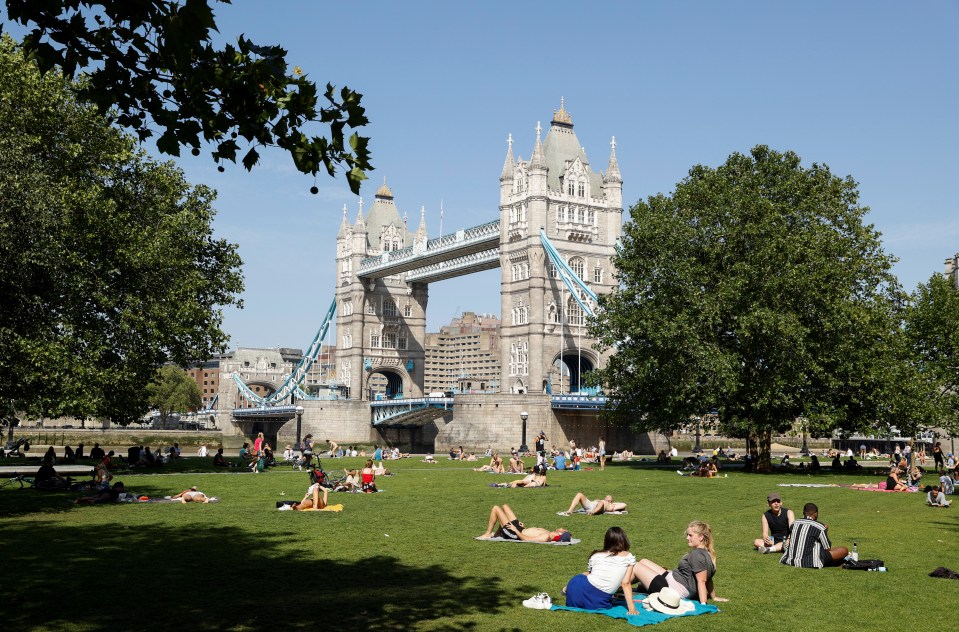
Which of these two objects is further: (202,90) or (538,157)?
(538,157)

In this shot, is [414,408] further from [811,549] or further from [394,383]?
[811,549]

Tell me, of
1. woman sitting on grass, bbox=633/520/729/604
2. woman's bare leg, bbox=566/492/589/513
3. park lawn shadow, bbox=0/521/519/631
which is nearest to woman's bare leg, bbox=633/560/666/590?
woman sitting on grass, bbox=633/520/729/604

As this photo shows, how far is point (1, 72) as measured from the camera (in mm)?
24578

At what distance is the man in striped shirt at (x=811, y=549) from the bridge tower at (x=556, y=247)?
6208cm

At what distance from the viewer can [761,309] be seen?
3756cm

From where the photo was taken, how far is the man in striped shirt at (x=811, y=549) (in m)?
13.4

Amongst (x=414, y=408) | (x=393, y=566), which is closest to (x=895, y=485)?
(x=393, y=566)

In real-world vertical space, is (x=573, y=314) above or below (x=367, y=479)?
above

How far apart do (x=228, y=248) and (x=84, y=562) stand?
28048mm

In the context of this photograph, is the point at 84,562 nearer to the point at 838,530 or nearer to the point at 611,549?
the point at 611,549

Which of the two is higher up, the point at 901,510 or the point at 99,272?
the point at 99,272

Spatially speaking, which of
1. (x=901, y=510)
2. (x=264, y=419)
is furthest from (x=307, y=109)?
(x=264, y=419)

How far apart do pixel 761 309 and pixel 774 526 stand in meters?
23.5

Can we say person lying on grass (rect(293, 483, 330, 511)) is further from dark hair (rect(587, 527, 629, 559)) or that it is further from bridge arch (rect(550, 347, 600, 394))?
bridge arch (rect(550, 347, 600, 394))
